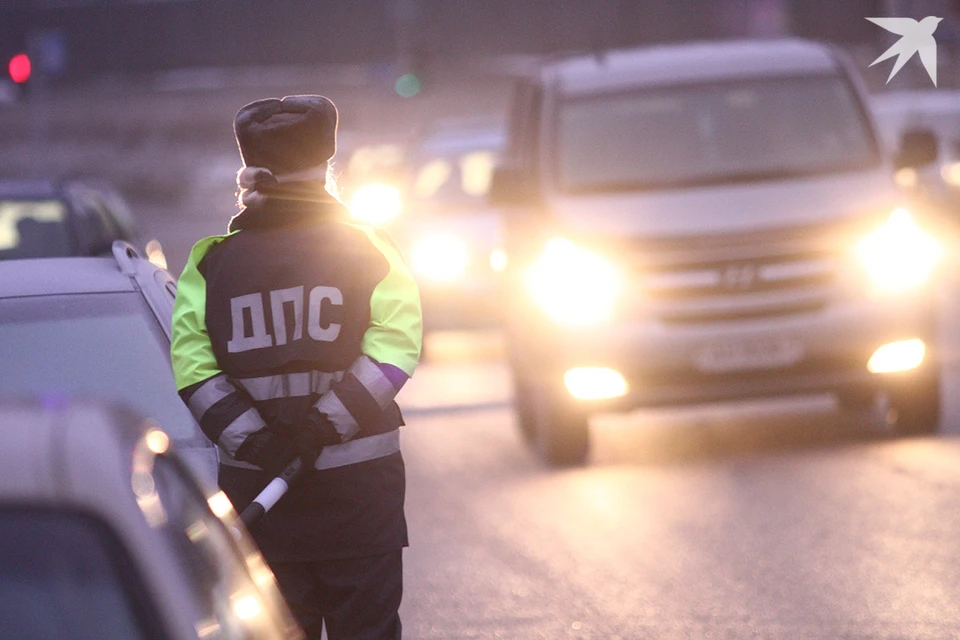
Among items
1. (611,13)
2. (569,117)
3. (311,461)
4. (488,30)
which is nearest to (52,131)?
(488,30)

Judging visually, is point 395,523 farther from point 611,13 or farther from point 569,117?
point 611,13

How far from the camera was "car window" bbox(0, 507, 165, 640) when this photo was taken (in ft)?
7.97

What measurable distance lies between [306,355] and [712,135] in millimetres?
6568

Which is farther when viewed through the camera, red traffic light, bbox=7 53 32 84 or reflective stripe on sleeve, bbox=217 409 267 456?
red traffic light, bbox=7 53 32 84

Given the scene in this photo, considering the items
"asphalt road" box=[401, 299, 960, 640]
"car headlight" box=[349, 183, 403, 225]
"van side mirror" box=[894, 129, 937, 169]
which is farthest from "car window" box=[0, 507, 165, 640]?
"car headlight" box=[349, 183, 403, 225]

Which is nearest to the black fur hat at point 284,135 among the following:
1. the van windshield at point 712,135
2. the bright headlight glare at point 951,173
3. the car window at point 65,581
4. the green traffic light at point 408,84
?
the car window at point 65,581

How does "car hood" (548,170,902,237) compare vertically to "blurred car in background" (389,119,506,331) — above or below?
above

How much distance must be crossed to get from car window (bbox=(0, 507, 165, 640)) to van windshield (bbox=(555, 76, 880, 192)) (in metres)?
8.39

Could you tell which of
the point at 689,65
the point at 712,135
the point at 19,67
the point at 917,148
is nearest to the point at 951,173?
the point at 19,67

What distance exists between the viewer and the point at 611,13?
214ft

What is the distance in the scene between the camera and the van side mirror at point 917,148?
35.7 ft

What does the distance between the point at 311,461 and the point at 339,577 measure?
285 millimetres

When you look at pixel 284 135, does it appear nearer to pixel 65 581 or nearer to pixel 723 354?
pixel 65 581

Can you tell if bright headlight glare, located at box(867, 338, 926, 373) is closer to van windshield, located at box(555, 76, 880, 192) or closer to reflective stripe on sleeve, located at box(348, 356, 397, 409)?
van windshield, located at box(555, 76, 880, 192)
